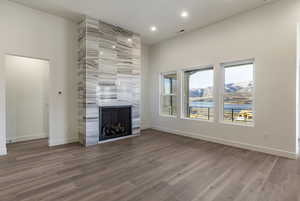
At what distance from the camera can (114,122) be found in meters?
4.70

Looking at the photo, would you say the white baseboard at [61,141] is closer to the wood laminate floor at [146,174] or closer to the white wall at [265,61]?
the wood laminate floor at [146,174]

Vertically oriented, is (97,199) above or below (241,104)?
below

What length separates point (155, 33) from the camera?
16.7ft

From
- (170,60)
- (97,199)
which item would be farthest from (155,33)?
(97,199)

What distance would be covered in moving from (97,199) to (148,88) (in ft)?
15.4

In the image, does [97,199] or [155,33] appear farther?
[155,33]

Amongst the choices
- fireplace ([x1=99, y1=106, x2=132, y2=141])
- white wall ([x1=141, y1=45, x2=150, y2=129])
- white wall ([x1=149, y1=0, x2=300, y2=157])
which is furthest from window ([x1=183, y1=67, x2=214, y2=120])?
fireplace ([x1=99, y1=106, x2=132, y2=141])

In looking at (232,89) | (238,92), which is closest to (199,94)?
(232,89)

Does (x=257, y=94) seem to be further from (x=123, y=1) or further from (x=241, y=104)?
(x=123, y=1)

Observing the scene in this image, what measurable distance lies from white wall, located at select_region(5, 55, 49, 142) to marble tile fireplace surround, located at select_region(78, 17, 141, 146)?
58.3 inches

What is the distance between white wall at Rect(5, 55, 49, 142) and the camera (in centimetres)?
425

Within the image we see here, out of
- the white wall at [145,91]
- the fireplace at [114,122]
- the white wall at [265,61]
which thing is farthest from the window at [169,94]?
the fireplace at [114,122]

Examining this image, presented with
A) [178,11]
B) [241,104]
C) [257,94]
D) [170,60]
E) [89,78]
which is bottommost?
[241,104]

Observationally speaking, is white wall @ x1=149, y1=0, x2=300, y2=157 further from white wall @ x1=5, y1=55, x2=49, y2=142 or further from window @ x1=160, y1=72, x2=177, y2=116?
white wall @ x1=5, y1=55, x2=49, y2=142
